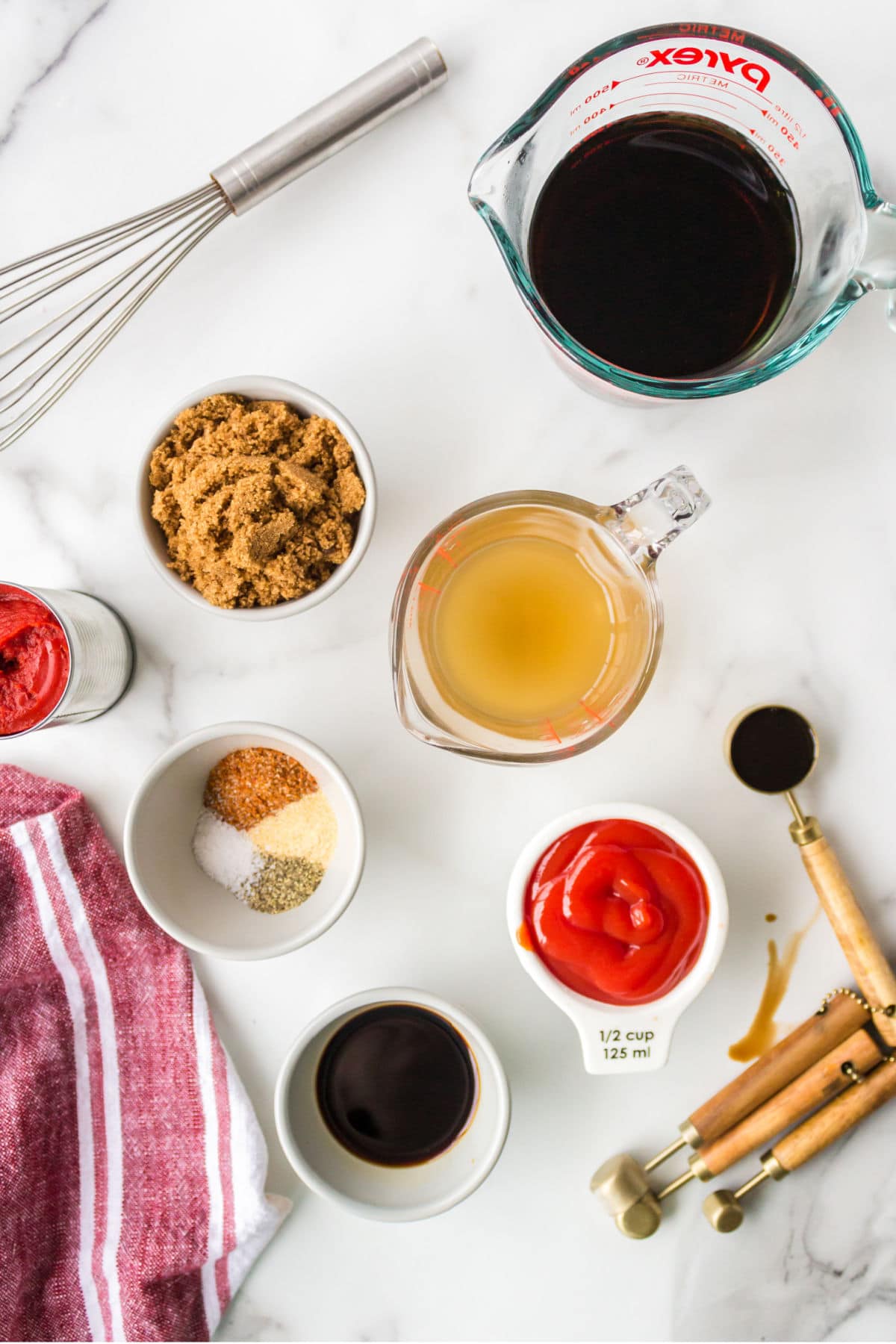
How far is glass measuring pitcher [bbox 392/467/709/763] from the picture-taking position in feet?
2.90

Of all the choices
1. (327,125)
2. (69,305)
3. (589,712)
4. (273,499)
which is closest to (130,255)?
(69,305)

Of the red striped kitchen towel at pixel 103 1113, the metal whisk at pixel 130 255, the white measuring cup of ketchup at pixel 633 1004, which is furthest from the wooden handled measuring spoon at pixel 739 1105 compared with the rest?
the metal whisk at pixel 130 255

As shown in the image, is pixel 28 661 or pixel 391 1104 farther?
pixel 391 1104

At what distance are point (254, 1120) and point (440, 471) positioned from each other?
67 cm

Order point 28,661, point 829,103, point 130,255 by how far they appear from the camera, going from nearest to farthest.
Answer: point 829,103, point 28,661, point 130,255

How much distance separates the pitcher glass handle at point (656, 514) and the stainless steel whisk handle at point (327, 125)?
44 cm

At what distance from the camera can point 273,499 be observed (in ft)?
2.61

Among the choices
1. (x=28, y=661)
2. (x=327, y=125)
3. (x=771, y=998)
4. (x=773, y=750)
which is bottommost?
(x=771, y=998)

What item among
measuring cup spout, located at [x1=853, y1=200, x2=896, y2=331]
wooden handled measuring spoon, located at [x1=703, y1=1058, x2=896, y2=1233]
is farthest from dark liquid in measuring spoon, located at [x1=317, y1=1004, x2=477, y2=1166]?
measuring cup spout, located at [x1=853, y1=200, x2=896, y2=331]

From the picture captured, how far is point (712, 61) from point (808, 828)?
676 mm

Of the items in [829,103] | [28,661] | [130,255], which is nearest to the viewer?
[829,103]

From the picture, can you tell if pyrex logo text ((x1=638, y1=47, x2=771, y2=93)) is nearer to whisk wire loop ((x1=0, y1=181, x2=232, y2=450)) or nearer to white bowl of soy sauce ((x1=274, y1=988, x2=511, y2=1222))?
whisk wire loop ((x1=0, y1=181, x2=232, y2=450))

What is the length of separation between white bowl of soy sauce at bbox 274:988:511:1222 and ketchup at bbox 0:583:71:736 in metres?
0.39

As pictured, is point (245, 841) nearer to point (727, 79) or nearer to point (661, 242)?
point (661, 242)
